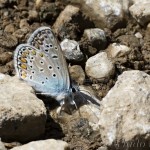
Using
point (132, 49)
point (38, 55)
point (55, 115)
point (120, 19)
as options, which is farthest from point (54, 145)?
point (120, 19)

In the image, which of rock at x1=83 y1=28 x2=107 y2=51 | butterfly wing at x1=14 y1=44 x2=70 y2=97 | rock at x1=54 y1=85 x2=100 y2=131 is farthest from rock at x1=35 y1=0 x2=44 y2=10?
rock at x1=54 y1=85 x2=100 y2=131

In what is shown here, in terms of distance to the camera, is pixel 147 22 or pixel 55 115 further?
pixel 147 22

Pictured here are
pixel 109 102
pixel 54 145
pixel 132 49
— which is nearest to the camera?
pixel 54 145

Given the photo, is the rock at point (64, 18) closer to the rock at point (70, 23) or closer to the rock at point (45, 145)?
the rock at point (70, 23)

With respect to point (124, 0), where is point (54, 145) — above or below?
below

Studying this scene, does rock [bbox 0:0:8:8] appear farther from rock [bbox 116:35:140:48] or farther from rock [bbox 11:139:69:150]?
rock [bbox 11:139:69:150]

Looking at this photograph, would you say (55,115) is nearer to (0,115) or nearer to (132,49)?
(0,115)
